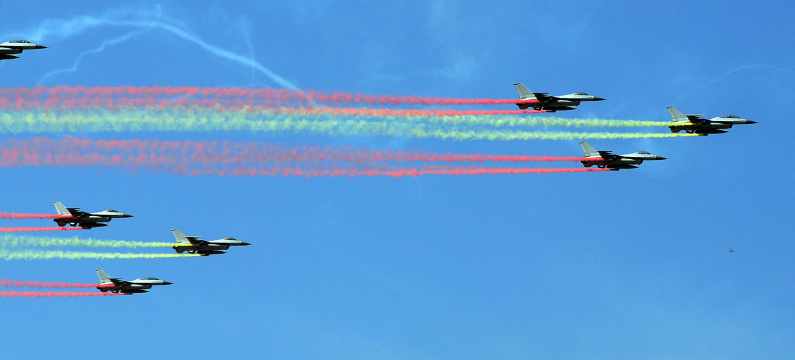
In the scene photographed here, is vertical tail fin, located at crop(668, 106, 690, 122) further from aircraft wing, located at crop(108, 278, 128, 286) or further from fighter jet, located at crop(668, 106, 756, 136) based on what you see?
aircraft wing, located at crop(108, 278, 128, 286)

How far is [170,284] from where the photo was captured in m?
129

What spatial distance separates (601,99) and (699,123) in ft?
28.4

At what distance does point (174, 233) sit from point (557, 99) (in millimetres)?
39105

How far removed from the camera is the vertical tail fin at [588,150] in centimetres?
11169

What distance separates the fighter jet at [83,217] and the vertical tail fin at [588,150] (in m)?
41.5

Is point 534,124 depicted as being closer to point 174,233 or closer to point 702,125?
point 702,125

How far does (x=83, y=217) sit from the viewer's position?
4584 inches

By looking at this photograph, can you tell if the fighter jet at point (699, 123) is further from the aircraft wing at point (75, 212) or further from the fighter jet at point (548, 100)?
the aircraft wing at point (75, 212)

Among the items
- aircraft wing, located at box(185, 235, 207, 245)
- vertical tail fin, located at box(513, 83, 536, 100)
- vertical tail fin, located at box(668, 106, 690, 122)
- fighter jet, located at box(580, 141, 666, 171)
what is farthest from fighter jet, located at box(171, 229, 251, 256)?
vertical tail fin, located at box(668, 106, 690, 122)

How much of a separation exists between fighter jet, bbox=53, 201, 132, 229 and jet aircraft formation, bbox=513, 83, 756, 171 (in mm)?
38432

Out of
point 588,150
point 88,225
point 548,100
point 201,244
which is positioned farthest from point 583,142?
point 88,225

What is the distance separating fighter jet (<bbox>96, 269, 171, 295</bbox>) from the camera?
12441 centimetres

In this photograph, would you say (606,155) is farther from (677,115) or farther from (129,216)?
(129,216)

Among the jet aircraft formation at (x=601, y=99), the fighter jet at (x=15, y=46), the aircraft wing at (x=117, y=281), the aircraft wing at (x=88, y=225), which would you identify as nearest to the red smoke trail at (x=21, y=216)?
the aircraft wing at (x=88, y=225)
